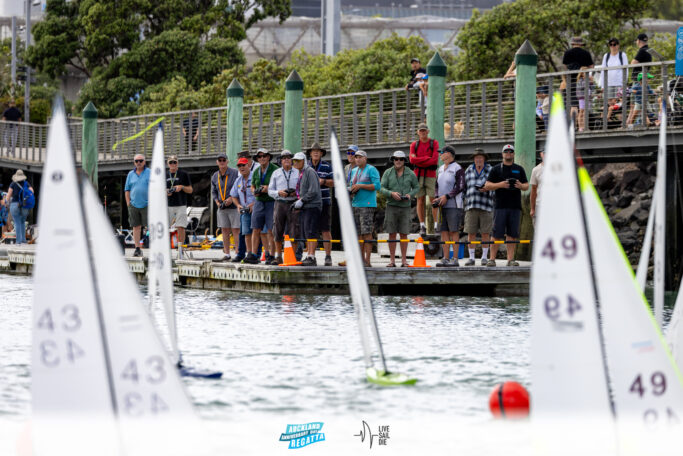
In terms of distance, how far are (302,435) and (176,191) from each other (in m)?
12.6

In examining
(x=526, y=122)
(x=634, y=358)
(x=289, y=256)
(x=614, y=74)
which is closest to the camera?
(x=634, y=358)

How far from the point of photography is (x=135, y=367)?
8211mm

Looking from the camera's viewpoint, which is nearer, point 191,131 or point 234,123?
point 234,123

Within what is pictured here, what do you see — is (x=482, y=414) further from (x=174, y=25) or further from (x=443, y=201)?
(x=174, y=25)

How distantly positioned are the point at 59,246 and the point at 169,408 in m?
1.21

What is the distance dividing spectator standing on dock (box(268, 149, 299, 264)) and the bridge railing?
142 inches

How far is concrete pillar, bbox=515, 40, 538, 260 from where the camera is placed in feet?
76.6

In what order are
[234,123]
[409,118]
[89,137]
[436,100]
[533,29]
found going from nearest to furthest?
[436,100] < [409,118] < [234,123] < [89,137] < [533,29]

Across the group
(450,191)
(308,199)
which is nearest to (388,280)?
(450,191)

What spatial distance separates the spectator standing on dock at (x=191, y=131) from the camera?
113 ft

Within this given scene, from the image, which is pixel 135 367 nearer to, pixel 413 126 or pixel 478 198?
pixel 478 198

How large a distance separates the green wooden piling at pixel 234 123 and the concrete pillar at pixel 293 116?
2392 mm

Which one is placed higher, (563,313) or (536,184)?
(536,184)

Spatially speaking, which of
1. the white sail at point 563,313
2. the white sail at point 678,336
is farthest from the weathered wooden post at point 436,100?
the white sail at point 563,313
